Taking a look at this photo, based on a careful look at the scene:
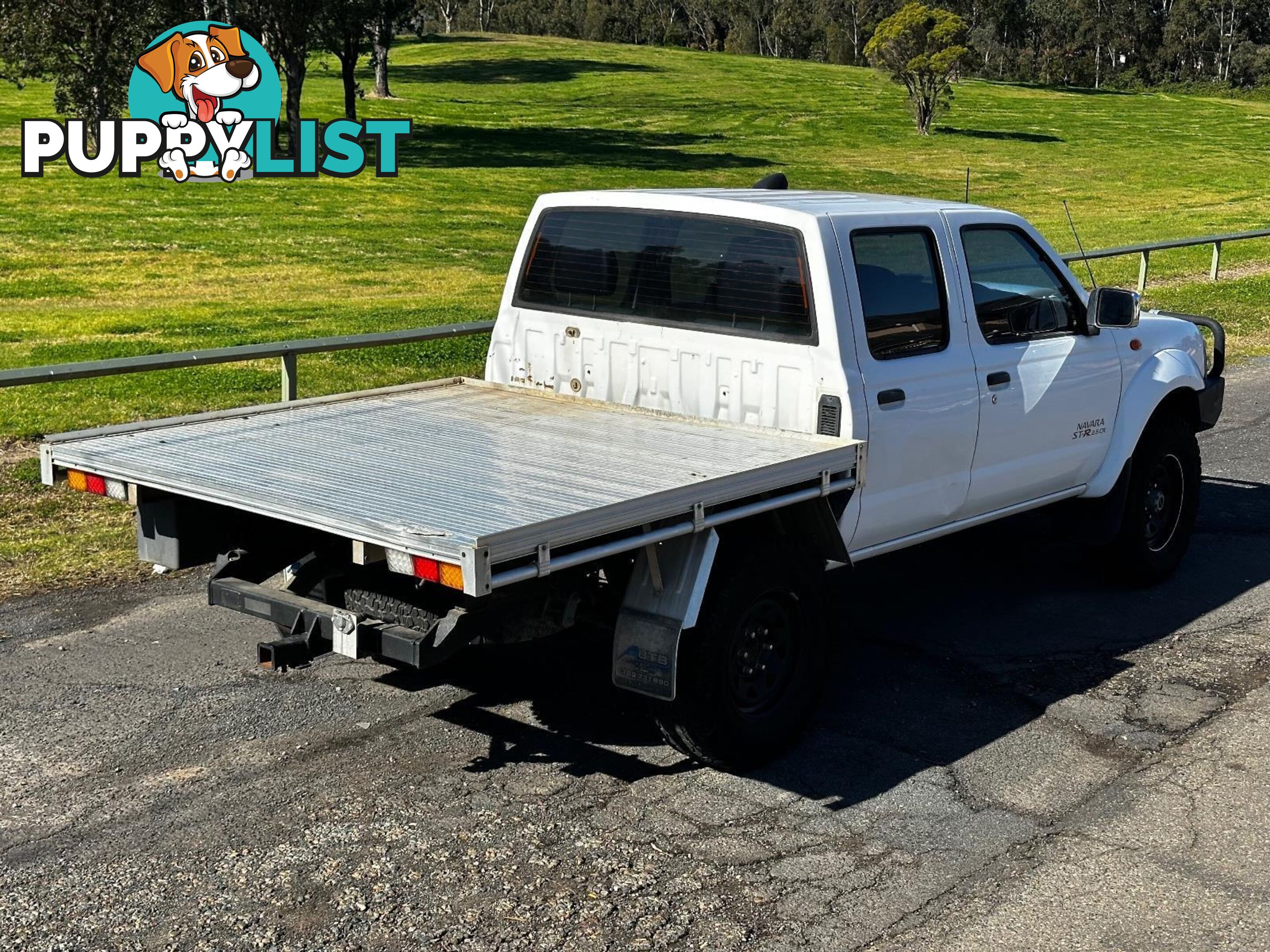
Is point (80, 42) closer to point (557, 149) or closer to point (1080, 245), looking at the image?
point (557, 149)

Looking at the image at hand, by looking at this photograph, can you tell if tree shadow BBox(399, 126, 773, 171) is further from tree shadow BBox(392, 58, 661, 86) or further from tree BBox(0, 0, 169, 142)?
tree shadow BBox(392, 58, 661, 86)

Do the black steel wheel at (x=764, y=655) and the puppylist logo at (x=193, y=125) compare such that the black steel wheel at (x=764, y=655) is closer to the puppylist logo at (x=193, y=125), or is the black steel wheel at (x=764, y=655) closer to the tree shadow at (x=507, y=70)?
the puppylist logo at (x=193, y=125)

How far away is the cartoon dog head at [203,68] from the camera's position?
32.0 metres

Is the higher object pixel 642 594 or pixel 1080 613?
pixel 642 594

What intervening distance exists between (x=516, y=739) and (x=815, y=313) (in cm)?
211

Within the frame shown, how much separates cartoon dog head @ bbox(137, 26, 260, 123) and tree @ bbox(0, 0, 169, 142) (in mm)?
581

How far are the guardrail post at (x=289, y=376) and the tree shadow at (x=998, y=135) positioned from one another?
173 feet

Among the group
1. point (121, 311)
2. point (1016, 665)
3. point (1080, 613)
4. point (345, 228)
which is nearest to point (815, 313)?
point (1016, 665)

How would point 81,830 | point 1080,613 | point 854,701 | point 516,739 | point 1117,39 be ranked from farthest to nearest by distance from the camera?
point 1117,39 → point 1080,613 → point 854,701 → point 516,739 → point 81,830

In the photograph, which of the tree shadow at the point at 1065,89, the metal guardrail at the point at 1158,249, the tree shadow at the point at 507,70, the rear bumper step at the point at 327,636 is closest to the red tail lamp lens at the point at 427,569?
the rear bumper step at the point at 327,636

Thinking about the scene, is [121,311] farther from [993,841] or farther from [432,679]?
[993,841]

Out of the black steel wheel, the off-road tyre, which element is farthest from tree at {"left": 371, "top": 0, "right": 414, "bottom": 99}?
the black steel wheel

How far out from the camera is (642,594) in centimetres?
548

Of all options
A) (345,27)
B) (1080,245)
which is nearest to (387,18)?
(345,27)
